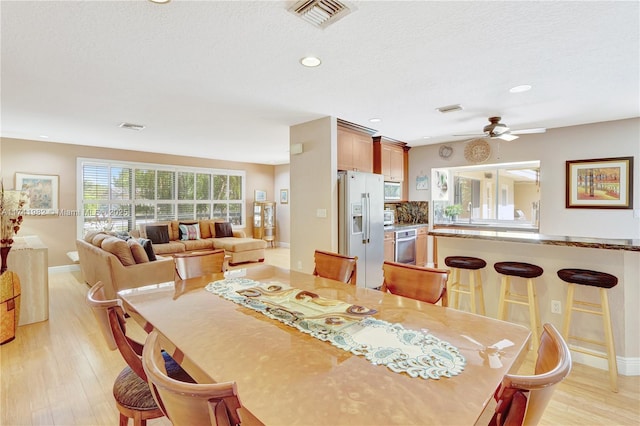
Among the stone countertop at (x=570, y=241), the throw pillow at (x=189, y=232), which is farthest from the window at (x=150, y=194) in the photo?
the stone countertop at (x=570, y=241)

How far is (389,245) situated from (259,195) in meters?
5.16

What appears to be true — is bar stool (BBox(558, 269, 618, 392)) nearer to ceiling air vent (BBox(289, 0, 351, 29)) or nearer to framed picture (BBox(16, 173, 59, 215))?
ceiling air vent (BBox(289, 0, 351, 29))

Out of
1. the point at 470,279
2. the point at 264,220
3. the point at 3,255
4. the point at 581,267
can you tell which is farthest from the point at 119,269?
the point at 264,220

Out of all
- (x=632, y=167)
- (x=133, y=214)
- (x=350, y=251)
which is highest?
(x=632, y=167)

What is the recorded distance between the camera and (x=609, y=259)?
249cm

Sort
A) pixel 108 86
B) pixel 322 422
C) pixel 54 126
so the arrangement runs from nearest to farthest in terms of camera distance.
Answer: pixel 322 422
pixel 108 86
pixel 54 126

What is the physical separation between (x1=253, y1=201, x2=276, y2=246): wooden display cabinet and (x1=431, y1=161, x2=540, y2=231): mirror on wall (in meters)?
4.60

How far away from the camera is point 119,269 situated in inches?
148

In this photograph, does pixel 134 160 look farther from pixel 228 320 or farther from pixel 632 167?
pixel 632 167

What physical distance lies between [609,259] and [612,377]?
861 mm

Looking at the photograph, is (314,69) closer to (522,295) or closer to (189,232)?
(522,295)

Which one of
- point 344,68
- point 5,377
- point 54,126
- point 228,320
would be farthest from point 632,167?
point 54,126

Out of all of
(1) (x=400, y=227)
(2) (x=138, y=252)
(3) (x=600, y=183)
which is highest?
(3) (x=600, y=183)

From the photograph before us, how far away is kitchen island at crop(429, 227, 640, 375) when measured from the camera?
244 cm
